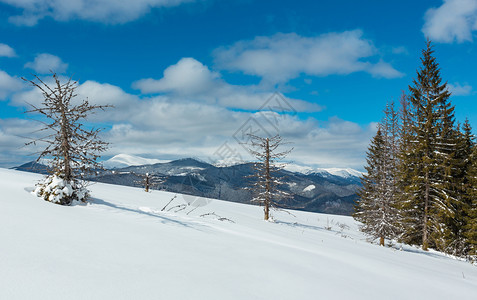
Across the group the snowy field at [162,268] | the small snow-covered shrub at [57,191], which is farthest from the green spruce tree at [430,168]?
the small snow-covered shrub at [57,191]

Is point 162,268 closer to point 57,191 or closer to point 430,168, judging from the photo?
point 57,191

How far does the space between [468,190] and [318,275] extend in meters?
25.1

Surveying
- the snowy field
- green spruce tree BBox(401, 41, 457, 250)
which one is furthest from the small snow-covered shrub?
green spruce tree BBox(401, 41, 457, 250)

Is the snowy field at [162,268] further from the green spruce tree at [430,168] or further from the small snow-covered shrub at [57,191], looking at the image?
the green spruce tree at [430,168]

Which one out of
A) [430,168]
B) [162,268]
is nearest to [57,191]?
[162,268]

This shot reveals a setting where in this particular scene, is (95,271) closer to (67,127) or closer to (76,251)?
(76,251)

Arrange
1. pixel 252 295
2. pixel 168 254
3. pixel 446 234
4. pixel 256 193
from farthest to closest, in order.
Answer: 1. pixel 446 234
2. pixel 256 193
3. pixel 168 254
4. pixel 252 295

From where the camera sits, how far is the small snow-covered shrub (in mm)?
6973

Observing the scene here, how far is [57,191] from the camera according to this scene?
6988 mm

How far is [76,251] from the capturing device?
327 centimetres

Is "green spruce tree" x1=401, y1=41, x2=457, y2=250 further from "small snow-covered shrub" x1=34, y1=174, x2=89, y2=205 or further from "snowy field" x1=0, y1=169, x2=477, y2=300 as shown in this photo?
"small snow-covered shrub" x1=34, y1=174, x2=89, y2=205

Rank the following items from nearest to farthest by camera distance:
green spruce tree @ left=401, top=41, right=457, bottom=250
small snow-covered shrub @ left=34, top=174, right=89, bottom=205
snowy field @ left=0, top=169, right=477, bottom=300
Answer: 1. snowy field @ left=0, top=169, right=477, bottom=300
2. small snow-covered shrub @ left=34, top=174, right=89, bottom=205
3. green spruce tree @ left=401, top=41, right=457, bottom=250

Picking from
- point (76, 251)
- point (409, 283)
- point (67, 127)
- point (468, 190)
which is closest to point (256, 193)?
point (67, 127)

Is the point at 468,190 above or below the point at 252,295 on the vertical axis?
above
